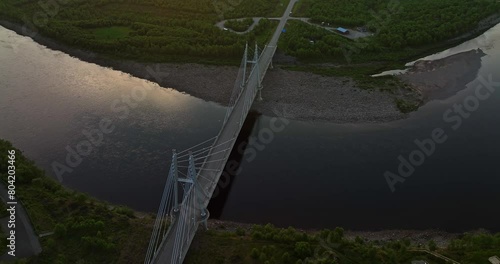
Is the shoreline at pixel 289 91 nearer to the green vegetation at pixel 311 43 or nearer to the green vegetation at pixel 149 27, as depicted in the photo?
the green vegetation at pixel 149 27

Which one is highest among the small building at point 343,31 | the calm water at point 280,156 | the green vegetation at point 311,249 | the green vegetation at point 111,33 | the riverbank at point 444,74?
the small building at point 343,31

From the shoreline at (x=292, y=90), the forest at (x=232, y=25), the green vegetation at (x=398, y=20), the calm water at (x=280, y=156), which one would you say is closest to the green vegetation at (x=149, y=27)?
the forest at (x=232, y=25)

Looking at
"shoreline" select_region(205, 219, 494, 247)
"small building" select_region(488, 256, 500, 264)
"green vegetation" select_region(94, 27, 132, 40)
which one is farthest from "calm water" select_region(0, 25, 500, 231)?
"green vegetation" select_region(94, 27, 132, 40)

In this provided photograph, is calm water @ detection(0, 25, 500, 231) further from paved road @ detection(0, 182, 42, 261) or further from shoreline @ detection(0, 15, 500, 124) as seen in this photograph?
paved road @ detection(0, 182, 42, 261)

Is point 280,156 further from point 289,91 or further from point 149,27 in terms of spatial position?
point 149,27

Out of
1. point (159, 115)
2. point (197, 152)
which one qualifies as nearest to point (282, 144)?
point (197, 152)

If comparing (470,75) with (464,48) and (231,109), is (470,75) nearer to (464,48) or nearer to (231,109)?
(464,48)
